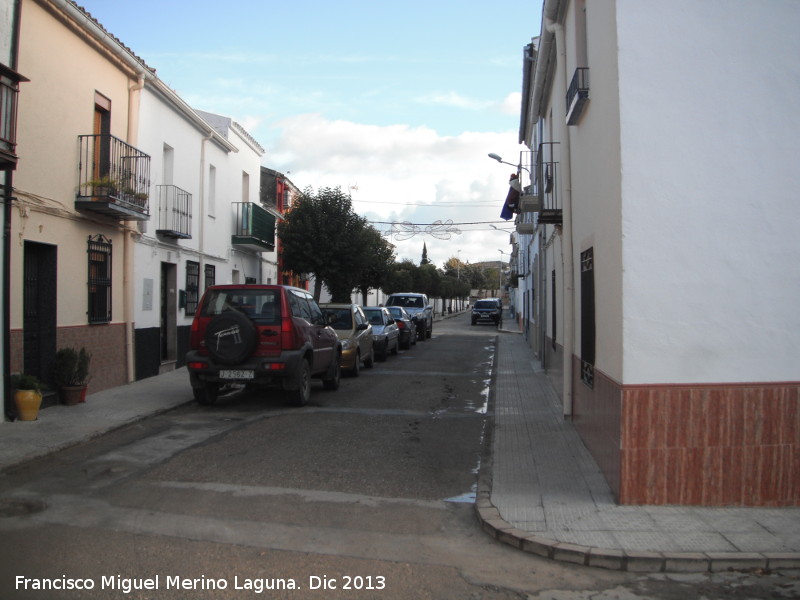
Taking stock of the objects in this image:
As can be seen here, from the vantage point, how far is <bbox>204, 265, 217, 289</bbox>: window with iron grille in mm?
16997

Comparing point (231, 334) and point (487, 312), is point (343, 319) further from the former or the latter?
point (487, 312)

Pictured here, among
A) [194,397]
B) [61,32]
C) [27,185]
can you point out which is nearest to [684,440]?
[194,397]

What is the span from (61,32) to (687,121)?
9356 millimetres

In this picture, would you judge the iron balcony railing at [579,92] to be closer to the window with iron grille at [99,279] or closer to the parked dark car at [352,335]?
the parked dark car at [352,335]

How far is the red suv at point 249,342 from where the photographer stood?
966 centimetres

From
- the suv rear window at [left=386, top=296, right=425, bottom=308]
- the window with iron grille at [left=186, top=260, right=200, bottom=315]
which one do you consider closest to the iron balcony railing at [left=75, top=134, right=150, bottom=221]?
the window with iron grille at [left=186, top=260, right=200, bottom=315]

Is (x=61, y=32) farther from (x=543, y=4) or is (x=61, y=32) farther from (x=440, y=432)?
(x=440, y=432)

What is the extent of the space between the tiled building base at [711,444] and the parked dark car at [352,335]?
9370 millimetres

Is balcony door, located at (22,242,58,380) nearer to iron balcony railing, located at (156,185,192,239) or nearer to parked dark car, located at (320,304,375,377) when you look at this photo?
iron balcony railing, located at (156,185,192,239)

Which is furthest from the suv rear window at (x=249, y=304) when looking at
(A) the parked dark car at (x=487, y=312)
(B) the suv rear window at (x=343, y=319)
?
(A) the parked dark car at (x=487, y=312)

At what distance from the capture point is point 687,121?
554 centimetres

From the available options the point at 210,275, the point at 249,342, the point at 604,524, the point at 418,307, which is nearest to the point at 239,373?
the point at 249,342

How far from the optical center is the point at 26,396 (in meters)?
8.62

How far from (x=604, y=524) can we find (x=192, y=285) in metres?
13.0
